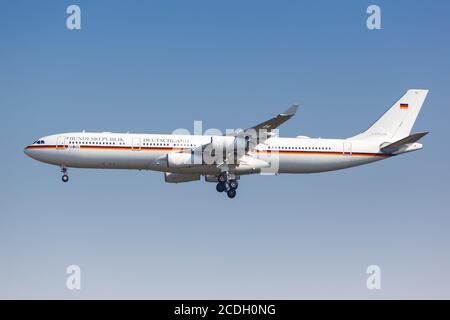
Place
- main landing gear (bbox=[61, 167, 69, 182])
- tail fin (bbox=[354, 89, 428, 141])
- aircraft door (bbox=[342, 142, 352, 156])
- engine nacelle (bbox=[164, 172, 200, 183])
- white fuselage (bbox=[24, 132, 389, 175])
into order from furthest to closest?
tail fin (bbox=[354, 89, 428, 141]) → engine nacelle (bbox=[164, 172, 200, 183]) → aircraft door (bbox=[342, 142, 352, 156]) → main landing gear (bbox=[61, 167, 69, 182]) → white fuselage (bbox=[24, 132, 389, 175])

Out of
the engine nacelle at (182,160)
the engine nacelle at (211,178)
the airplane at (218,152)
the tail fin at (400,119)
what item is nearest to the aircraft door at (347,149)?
the airplane at (218,152)

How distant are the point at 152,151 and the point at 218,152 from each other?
16.1ft

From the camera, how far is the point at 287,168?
69.9m

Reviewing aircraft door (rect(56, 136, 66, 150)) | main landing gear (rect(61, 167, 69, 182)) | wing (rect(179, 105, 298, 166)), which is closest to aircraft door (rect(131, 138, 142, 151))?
wing (rect(179, 105, 298, 166))

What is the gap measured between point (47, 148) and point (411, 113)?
2982cm

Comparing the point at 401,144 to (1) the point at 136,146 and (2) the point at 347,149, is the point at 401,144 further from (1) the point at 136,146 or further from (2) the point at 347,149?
(1) the point at 136,146

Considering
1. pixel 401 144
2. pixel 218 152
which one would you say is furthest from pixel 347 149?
pixel 218 152

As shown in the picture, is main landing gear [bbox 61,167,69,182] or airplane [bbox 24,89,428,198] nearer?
airplane [bbox 24,89,428,198]

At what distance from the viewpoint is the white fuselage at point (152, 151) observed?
6638 centimetres

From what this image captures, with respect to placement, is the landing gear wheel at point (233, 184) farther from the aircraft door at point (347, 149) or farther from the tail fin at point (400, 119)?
the tail fin at point (400, 119)

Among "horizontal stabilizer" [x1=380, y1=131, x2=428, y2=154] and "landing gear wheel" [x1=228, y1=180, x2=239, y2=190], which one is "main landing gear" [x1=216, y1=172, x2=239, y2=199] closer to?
"landing gear wheel" [x1=228, y1=180, x2=239, y2=190]

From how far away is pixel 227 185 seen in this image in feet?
225

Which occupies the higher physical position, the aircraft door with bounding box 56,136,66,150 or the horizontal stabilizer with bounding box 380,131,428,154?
the aircraft door with bounding box 56,136,66,150

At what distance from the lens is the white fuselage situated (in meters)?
66.4
